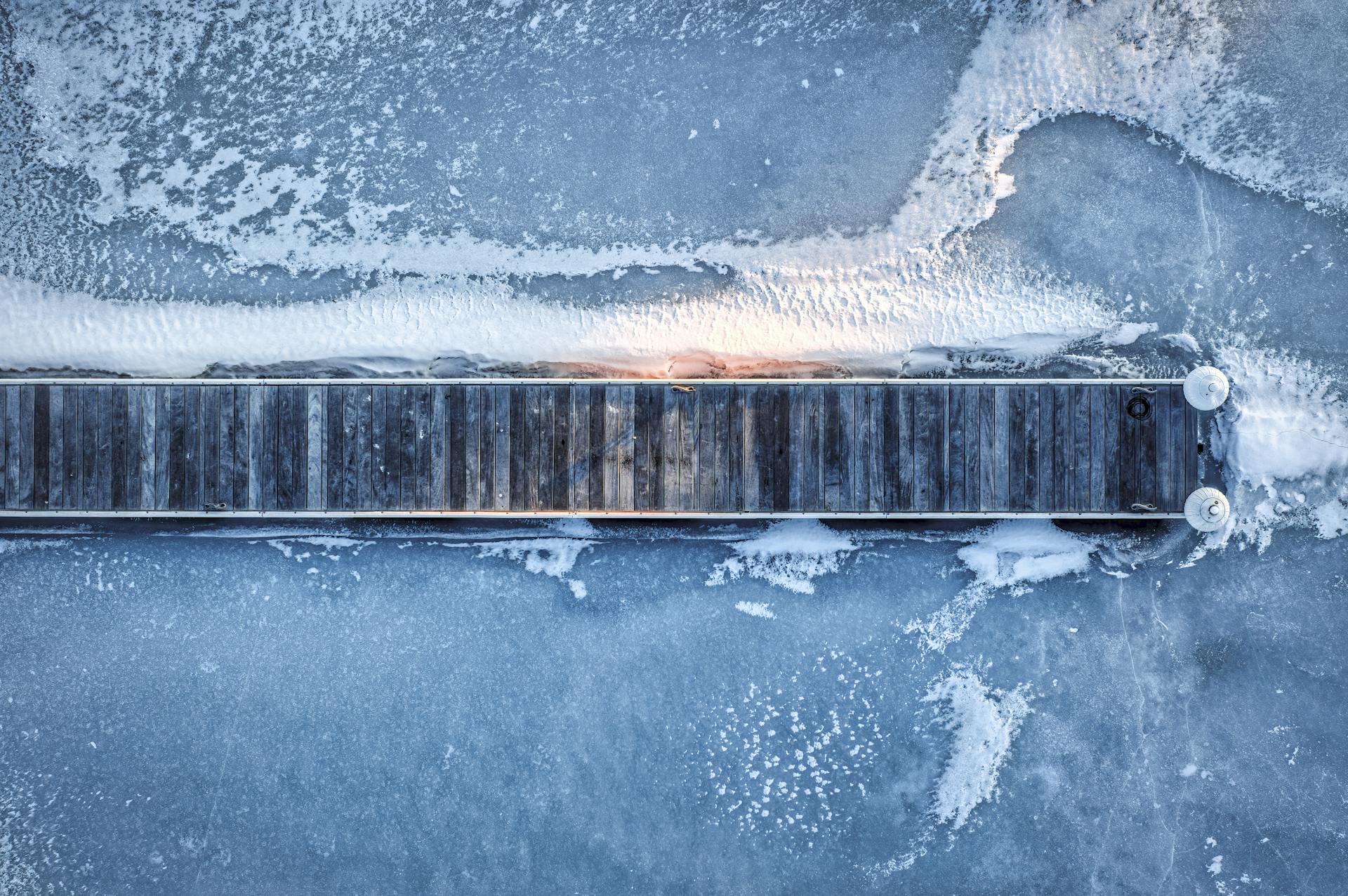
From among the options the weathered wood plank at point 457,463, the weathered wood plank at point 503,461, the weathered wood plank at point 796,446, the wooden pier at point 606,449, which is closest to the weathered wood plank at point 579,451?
the wooden pier at point 606,449

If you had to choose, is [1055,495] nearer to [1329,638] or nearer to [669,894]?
[1329,638]

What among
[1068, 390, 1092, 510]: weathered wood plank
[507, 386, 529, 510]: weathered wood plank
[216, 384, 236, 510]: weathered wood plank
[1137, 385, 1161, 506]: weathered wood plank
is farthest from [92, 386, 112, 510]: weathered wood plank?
[1137, 385, 1161, 506]: weathered wood plank

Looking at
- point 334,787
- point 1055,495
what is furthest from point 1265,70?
point 334,787

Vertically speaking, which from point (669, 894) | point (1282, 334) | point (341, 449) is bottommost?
point (669, 894)

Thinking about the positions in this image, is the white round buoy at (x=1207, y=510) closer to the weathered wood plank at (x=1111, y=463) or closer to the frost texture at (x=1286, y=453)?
the weathered wood plank at (x=1111, y=463)

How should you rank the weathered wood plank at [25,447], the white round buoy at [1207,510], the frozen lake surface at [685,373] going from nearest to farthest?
the white round buoy at [1207,510] → the weathered wood plank at [25,447] → the frozen lake surface at [685,373]

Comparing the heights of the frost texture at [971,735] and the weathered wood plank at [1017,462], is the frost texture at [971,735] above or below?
below
